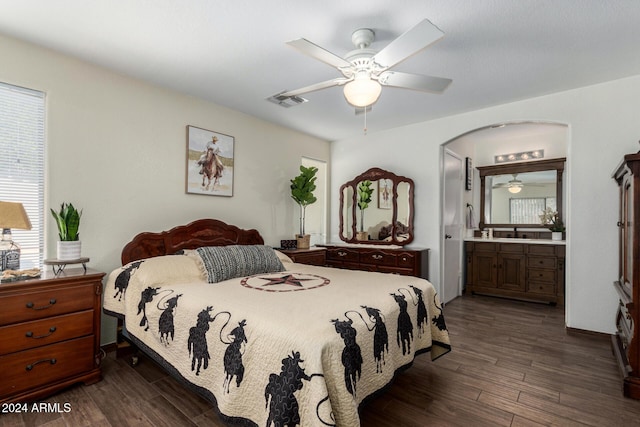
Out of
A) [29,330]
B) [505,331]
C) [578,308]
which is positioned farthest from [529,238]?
[29,330]

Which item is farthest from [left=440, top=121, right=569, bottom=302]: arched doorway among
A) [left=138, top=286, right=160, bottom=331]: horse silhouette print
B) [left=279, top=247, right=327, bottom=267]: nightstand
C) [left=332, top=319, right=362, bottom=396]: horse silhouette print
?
[left=138, top=286, right=160, bottom=331]: horse silhouette print

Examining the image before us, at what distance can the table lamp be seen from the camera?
2.00 m

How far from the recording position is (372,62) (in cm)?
212

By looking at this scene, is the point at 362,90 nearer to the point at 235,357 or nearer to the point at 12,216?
the point at 235,357

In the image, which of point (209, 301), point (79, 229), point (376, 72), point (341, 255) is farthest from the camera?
point (341, 255)

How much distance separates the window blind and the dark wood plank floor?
1.15 metres

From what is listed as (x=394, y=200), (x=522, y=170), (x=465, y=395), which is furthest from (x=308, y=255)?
(x=522, y=170)

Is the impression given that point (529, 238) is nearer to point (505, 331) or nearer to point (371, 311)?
point (505, 331)

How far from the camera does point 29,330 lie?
2008 mm

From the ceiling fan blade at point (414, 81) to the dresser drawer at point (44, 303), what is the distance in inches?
104

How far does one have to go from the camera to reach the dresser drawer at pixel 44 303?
1938 millimetres

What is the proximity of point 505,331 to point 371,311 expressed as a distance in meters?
2.45

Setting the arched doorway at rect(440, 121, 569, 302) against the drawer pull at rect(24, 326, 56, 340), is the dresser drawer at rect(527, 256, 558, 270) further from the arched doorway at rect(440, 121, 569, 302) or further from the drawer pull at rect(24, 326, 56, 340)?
the drawer pull at rect(24, 326, 56, 340)

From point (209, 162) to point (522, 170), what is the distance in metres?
4.88
